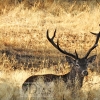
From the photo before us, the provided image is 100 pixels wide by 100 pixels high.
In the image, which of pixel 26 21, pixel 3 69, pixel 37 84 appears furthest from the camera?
pixel 26 21

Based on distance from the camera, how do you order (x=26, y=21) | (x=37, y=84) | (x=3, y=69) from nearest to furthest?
(x=37, y=84)
(x=3, y=69)
(x=26, y=21)

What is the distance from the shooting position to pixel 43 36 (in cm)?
1744

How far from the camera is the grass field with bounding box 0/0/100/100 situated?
16.4 metres

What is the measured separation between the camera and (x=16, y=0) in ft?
58.4

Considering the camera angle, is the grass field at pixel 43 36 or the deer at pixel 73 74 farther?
the grass field at pixel 43 36

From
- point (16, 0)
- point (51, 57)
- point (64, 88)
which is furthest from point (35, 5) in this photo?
point (64, 88)

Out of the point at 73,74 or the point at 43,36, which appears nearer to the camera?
the point at 73,74

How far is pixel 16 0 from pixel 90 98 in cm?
377

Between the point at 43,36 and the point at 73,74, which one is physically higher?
the point at 43,36

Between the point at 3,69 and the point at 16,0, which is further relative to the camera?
the point at 16,0

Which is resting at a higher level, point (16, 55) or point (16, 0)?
point (16, 0)

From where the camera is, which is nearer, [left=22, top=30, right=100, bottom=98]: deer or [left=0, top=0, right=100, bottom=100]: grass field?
[left=22, top=30, right=100, bottom=98]: deer

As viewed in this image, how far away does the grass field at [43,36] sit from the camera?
53.9 ft

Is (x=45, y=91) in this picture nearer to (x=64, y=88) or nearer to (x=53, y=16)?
(x=64, y=88)
